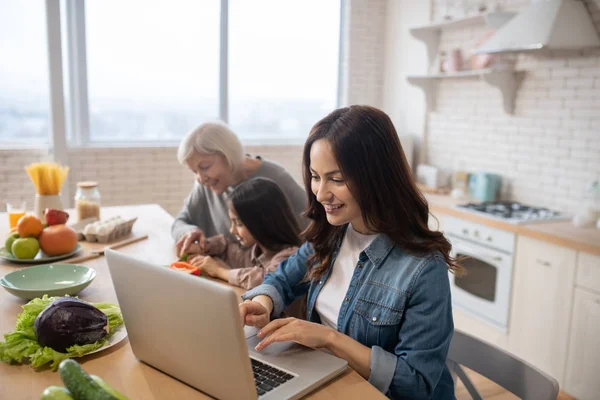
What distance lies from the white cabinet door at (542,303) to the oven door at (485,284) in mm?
59

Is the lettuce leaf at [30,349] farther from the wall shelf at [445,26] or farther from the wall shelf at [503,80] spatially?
the wall shelf at [445,26]

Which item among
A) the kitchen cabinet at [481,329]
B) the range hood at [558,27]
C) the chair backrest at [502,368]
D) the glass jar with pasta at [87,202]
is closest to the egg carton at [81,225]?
the glass jar with pasta at [87,202]

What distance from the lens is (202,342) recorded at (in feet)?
3.49

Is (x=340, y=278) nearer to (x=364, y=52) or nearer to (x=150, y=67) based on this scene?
(x=150, y=67)

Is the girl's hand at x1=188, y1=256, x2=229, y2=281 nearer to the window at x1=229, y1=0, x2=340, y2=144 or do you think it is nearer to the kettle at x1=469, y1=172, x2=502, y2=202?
the kettle at x1=469, y1=172, x2=502, y2=202

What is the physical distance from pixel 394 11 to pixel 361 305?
4347 millimetres

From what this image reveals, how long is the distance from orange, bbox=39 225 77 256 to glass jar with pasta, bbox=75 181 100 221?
1.79ft

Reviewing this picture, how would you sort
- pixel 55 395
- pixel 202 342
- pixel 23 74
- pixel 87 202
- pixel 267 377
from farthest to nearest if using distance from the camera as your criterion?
pixel 23 74 < pixel 87 202 < pixel 267 377 < pixel 202 342 < pixel 55 395

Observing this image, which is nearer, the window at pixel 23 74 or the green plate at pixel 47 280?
the green plate at pixel 47 280

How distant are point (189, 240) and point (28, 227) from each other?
2.00 ft

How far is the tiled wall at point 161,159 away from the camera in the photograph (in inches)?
172

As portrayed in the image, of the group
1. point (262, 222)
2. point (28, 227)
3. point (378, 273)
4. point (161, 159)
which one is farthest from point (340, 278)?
point (161, 159)

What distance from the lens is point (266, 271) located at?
1948mm

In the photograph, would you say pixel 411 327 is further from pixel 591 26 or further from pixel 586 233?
pixel 591 26
